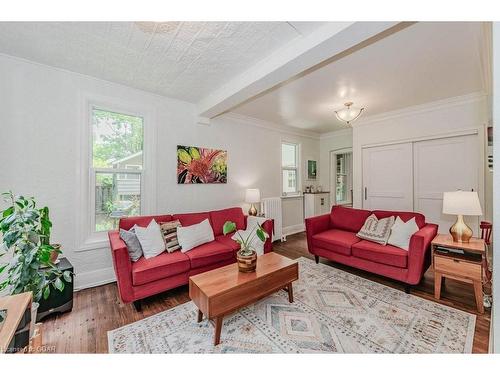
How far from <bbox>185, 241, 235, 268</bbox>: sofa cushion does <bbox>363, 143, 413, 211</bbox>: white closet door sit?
3.29 m

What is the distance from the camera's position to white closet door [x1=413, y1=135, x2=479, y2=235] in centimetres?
328

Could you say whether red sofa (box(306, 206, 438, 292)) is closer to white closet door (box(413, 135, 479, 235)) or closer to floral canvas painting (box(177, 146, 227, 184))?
white closet door (box(413, 135, 479, 235))

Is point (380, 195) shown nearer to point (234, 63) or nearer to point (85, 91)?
point (234, 63)

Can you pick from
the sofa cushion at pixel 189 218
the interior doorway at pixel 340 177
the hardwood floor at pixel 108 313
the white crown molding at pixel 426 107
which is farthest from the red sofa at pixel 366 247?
the interior doorway at pixel 340 177

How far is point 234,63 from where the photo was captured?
2.28m

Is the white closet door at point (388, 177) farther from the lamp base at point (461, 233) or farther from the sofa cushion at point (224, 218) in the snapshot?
the sofa cushion at point (224, 218)

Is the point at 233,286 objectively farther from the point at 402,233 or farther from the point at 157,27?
the point at 157,27

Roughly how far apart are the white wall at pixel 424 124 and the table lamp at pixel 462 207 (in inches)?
59.6

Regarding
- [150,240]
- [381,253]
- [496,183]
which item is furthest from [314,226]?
[496,183]

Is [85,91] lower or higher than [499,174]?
higher

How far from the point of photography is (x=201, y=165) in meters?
3.54

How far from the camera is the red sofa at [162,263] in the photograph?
202 centimetres
